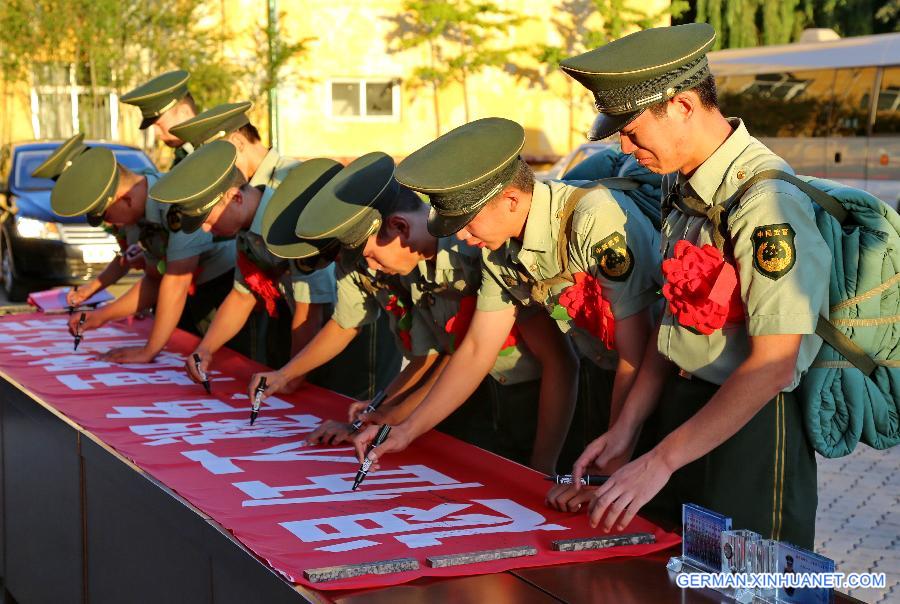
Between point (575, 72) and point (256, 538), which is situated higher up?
point (575, 72)

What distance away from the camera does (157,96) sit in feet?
17.0

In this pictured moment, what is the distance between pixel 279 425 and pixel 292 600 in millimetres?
1469

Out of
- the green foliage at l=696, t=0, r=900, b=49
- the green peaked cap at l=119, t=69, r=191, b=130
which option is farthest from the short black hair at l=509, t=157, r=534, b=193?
the green foliage at l=696, t=0, r=900, b=49

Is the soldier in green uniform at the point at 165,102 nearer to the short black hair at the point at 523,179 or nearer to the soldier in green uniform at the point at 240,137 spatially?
the soldier in green uniform at the point at 240,137

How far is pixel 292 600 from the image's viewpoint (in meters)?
1.97

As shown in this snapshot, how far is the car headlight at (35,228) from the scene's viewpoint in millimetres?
11008

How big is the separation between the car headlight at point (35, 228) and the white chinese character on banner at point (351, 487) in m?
8.81

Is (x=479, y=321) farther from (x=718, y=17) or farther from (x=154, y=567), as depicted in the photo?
(x=718, y=17)

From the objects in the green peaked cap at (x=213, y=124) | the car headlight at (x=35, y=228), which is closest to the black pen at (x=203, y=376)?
the green peaked cap at (x=213, y=124)

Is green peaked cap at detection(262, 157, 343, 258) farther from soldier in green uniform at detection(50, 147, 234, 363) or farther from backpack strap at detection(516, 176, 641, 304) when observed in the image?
soldier in green uniform at detection(50, 147, 234, 363)

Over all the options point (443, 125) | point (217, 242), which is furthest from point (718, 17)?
point (217, 242)

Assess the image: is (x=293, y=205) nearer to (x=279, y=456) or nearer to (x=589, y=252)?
(x=279, y=456)

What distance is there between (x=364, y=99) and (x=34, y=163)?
8919 millimetres

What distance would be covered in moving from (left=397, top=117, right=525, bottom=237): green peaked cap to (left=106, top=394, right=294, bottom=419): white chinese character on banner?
1193 millimetres
